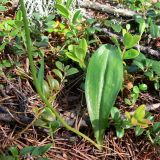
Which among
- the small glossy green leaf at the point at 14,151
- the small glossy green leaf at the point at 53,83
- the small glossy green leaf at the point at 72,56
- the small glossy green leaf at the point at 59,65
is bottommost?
the small glossy green leaf at the point at 14,151

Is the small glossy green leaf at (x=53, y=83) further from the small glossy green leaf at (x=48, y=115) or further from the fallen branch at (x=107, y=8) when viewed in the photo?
the fallen branch at (x=107, y=8)

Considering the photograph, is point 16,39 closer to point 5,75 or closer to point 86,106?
point 5,75

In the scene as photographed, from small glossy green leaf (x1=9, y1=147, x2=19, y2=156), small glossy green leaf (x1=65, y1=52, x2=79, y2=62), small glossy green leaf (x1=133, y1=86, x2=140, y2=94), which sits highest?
small glossy green leaf (x1=65, y1=52, x2=79, y2=62)

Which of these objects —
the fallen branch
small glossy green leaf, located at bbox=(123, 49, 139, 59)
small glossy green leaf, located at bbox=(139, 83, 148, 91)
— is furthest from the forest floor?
the fallen branch

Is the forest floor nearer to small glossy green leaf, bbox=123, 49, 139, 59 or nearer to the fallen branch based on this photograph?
small glossy green leaf, bbox=123, 49, 139, 59

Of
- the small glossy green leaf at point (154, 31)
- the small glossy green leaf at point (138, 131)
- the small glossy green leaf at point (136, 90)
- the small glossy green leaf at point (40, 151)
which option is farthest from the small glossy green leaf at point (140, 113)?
the small glossy green leaf at point (154, 31)
